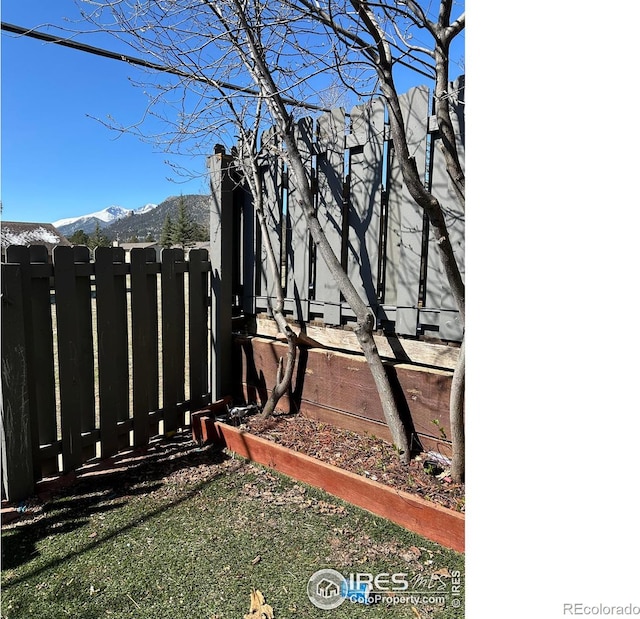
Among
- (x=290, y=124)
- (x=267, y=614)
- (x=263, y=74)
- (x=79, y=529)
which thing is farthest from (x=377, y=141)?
(x=79, y=529)

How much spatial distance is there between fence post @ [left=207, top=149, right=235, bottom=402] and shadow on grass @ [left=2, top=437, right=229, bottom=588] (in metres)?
0.58

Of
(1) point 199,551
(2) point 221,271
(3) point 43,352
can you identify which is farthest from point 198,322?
(1) point 199,551

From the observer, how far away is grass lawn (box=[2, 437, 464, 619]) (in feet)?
5.24

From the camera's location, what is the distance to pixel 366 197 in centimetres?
271

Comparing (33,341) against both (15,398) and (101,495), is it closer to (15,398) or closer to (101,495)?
(15,398)

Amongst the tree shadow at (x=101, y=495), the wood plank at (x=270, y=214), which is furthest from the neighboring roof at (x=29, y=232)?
the tree shadow at (x=101, y=495)

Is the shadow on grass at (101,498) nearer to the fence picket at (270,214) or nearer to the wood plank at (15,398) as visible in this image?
the wood plank at (15,398)

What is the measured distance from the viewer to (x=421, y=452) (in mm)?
2465

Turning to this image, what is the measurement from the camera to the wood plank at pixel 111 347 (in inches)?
102

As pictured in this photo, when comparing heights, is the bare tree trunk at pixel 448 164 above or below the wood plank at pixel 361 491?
above

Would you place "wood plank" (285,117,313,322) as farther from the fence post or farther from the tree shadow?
the tree shadow

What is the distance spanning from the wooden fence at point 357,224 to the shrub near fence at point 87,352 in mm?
580
